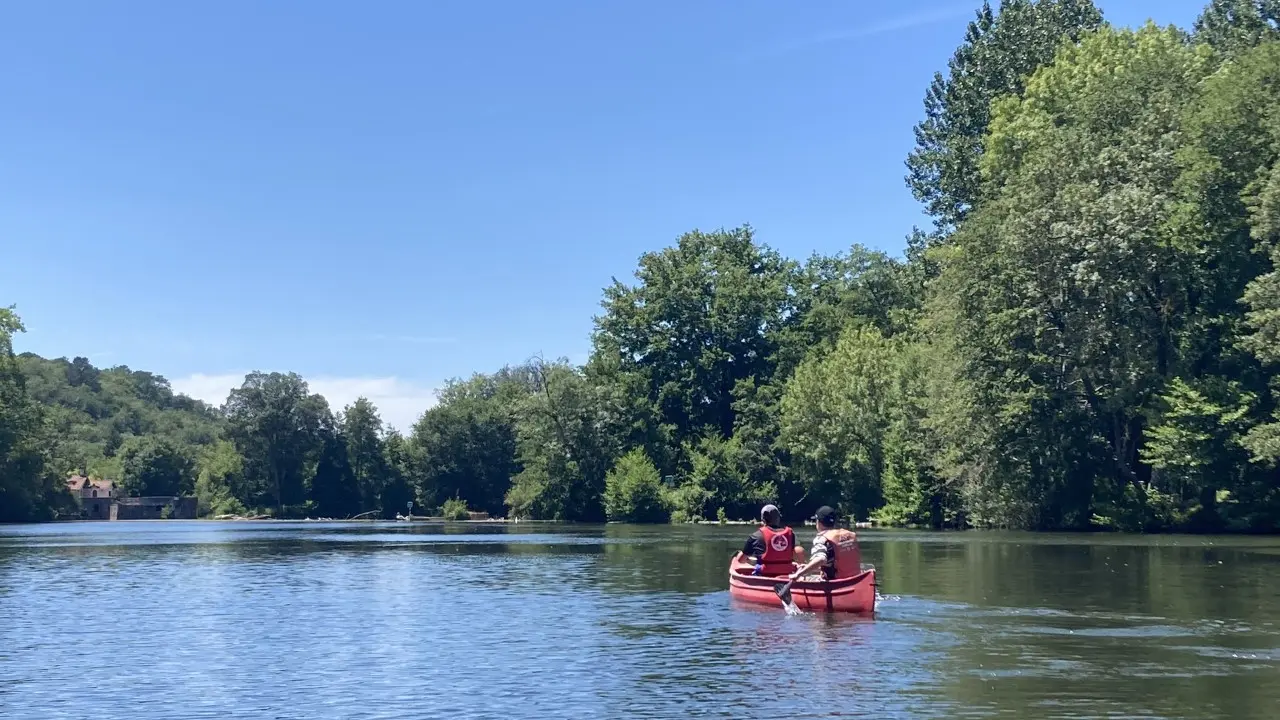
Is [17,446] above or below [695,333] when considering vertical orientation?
below

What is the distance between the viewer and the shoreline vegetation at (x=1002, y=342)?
189 feet

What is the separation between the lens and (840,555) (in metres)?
29.7

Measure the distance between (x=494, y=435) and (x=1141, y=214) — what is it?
9728cm

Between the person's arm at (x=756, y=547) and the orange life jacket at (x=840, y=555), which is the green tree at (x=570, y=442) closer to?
the person's arm at (x=756, y=547)

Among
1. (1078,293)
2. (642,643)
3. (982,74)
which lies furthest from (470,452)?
(642,643)

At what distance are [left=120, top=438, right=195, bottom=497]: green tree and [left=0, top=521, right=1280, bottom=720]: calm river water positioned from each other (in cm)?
14833

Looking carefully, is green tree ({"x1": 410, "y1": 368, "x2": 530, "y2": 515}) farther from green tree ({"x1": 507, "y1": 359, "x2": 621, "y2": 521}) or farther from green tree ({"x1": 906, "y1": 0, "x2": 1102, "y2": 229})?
green tree ({"x1": 906, "y1": 0, "x2": 1102, "y2": 229})

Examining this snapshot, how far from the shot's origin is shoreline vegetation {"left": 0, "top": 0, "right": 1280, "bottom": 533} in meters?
57.5

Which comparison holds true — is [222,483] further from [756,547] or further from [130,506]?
Result: [756,547]

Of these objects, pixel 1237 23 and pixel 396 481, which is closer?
pixel 1237 23

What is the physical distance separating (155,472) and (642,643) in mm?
176047

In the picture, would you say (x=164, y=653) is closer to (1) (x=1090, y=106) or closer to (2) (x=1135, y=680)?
(2) (x=1135, y=680)

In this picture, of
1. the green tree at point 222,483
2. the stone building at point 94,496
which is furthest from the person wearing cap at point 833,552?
the stone building at point 94,496

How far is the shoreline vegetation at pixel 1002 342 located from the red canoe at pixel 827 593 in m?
27.8
